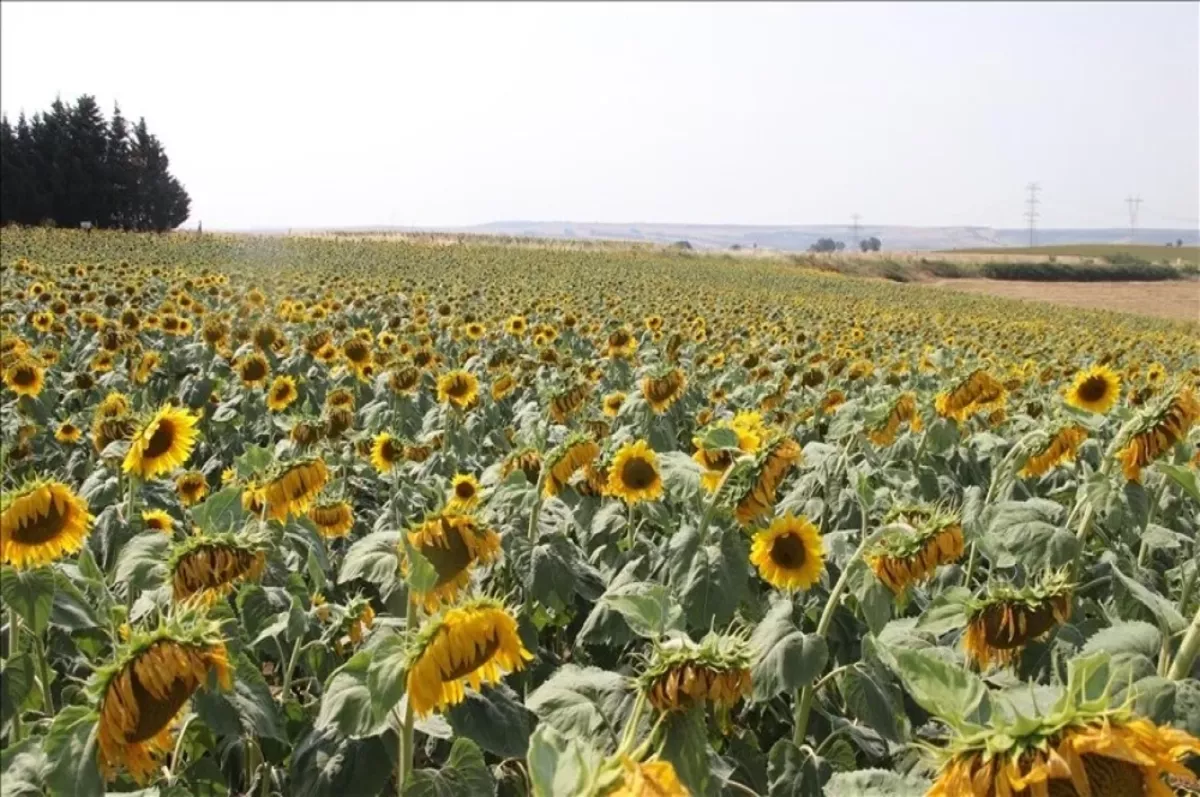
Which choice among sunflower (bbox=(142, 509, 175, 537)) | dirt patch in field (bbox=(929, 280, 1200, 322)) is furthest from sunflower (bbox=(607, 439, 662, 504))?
dirt patch in field (bbox=(929, 280, 1200, 322))

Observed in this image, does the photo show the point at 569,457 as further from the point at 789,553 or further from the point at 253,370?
the point at 253,370

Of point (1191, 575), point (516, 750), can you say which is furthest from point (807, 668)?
point (1191, 575)

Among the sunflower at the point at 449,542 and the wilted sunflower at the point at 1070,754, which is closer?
the wilted sunflower at the point at 1070,754

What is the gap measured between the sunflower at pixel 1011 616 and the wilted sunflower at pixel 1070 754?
2.71 feet

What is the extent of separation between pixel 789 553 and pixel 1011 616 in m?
0.90

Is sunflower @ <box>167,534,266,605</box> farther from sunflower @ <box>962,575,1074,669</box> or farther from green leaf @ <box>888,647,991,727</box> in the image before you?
sunflower @ <box>962,575,1074,669</box>

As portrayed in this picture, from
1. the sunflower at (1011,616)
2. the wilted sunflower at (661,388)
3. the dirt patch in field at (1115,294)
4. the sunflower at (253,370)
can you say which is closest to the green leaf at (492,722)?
the sunflower at (1011,616)

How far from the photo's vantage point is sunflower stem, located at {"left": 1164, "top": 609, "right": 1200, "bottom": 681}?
64.2 inches

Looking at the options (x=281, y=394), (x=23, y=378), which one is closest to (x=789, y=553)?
(x=281, y=394)

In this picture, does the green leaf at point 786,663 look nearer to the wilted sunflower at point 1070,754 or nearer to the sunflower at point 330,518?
the wilted sunflower at point 1070,754

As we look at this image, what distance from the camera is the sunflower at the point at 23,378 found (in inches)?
196

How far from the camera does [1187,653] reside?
1.64m

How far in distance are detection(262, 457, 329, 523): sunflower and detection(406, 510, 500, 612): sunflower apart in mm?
865

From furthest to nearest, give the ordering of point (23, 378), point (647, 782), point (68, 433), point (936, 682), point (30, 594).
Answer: point (23, 378) < point (68, 433) < point (30, 594) < point (936, 682) < point (647, 782)
